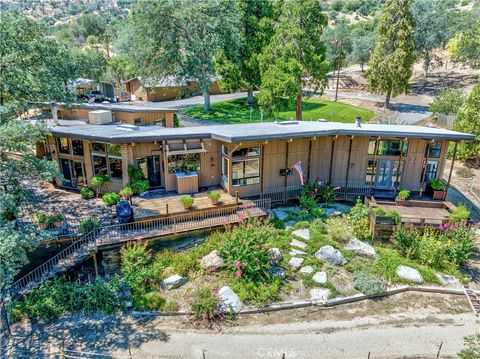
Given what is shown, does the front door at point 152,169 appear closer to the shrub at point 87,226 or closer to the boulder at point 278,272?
the shrub at point 87,226

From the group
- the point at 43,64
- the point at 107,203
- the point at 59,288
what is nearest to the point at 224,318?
the point at 59,288

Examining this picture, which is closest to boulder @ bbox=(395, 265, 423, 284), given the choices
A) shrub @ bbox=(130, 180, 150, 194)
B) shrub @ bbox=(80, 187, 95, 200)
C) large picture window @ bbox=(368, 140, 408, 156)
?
large picture window @ bbox=(368, 140, 408, 156)

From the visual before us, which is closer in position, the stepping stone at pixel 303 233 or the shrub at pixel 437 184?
the stepping stone at pixel 303 233

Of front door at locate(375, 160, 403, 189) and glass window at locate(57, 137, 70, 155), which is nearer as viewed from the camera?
glass window at locate(57, 137, 70, 155)

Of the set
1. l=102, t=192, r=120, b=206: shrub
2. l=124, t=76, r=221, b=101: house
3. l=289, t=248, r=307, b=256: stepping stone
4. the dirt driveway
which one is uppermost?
l=124, t=76, r=221, b=101: house

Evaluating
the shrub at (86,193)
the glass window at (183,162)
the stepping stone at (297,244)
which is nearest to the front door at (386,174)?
the stepping stone at (297,244)

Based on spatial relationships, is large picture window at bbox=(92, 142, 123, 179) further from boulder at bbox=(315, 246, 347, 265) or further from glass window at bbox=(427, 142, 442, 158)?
glass window at bbox=(427, 142, 442, 158)

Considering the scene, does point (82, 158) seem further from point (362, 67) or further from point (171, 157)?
point (362, 67)
